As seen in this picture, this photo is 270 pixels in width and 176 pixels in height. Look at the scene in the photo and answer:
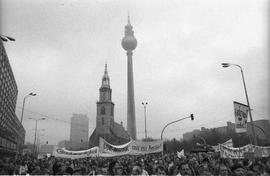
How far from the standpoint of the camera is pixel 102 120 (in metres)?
102

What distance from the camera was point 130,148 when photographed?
62.2 ft

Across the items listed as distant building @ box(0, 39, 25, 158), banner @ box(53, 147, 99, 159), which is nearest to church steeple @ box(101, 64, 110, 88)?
distant building @ box(0, 39, 25, 158)

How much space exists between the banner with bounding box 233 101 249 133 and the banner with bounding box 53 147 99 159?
920 cm

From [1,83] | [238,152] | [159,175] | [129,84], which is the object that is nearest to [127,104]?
[129,84]

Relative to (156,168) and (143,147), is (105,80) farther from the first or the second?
(156,168)

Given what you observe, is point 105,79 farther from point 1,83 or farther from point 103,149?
point 103,149

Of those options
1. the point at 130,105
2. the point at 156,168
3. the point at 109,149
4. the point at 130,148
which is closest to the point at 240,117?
the point at 156,168

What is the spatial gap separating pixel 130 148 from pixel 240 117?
7832mm

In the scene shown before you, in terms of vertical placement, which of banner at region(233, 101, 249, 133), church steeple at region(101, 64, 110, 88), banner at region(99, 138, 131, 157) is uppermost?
church steeple at region(101, 64, 110, 88)

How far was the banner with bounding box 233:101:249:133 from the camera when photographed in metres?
14.7

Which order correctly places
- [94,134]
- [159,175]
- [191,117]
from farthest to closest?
1. [94,134]
2. [191,117]
3. [159,175]

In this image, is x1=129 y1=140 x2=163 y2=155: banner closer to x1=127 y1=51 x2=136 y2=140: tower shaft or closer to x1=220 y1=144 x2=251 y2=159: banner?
x1=220 y1=144 x2=251 y2=159: banner

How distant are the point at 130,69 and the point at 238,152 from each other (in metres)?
143

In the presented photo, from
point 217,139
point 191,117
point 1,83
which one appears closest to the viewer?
point 191,117
